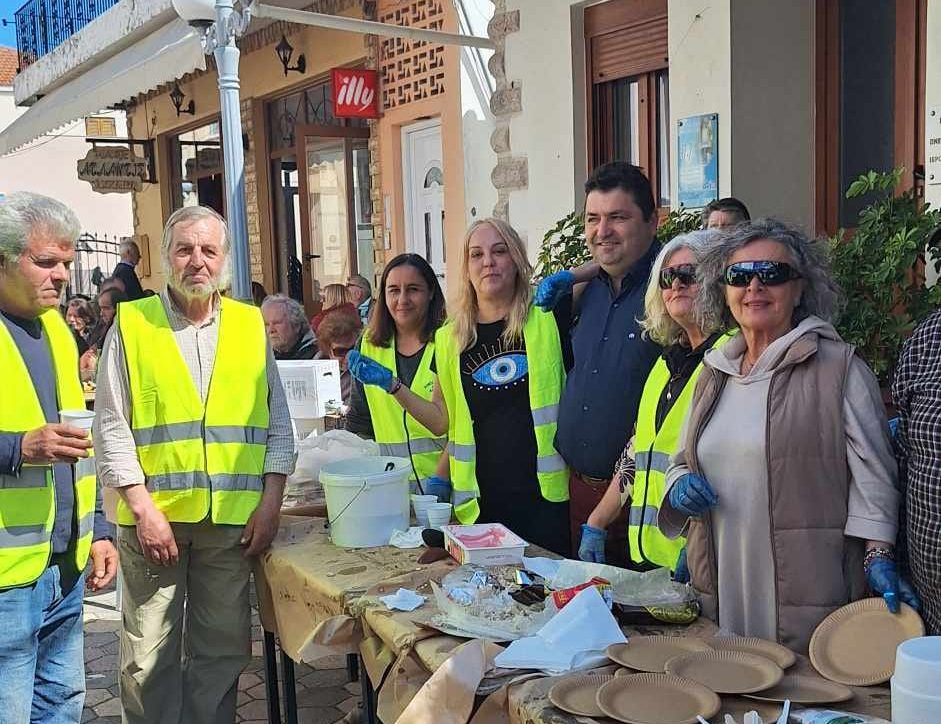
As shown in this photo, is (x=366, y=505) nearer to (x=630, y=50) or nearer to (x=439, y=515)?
(x=439, y=515)

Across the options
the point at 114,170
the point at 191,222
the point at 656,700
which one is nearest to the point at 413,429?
the point at 191,222

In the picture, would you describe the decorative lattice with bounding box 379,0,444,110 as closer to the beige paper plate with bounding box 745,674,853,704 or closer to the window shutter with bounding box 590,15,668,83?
the window shutter with bounding box 590,15,668,83

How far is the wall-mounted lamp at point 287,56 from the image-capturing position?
9.98 m

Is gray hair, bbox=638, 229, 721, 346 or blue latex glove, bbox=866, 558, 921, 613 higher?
gray hair, bbox=638, 229, 721, 346

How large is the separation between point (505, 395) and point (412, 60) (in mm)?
6001

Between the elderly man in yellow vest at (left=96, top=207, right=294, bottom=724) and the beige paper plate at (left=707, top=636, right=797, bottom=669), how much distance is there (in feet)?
5.33

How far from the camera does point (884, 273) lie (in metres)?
3.68

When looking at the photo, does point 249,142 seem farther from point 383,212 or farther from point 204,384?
point 204,384

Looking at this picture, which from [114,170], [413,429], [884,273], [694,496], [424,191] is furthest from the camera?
[114,170]

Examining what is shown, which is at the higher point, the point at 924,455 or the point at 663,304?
the point at 663,304

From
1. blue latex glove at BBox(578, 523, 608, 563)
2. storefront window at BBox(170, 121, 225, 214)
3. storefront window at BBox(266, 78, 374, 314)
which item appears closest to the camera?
blue latex glove at BBox(578, 523, 608, 563)

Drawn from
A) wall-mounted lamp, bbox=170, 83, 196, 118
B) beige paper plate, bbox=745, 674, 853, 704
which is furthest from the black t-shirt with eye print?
wall-mounted lamp, bbox=170, 83, 196, 118

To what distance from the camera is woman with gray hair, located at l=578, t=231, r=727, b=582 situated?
2.67m

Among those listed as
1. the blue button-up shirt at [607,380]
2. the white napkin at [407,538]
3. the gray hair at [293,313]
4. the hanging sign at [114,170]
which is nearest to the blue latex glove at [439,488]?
the white napkin at [407,538]
